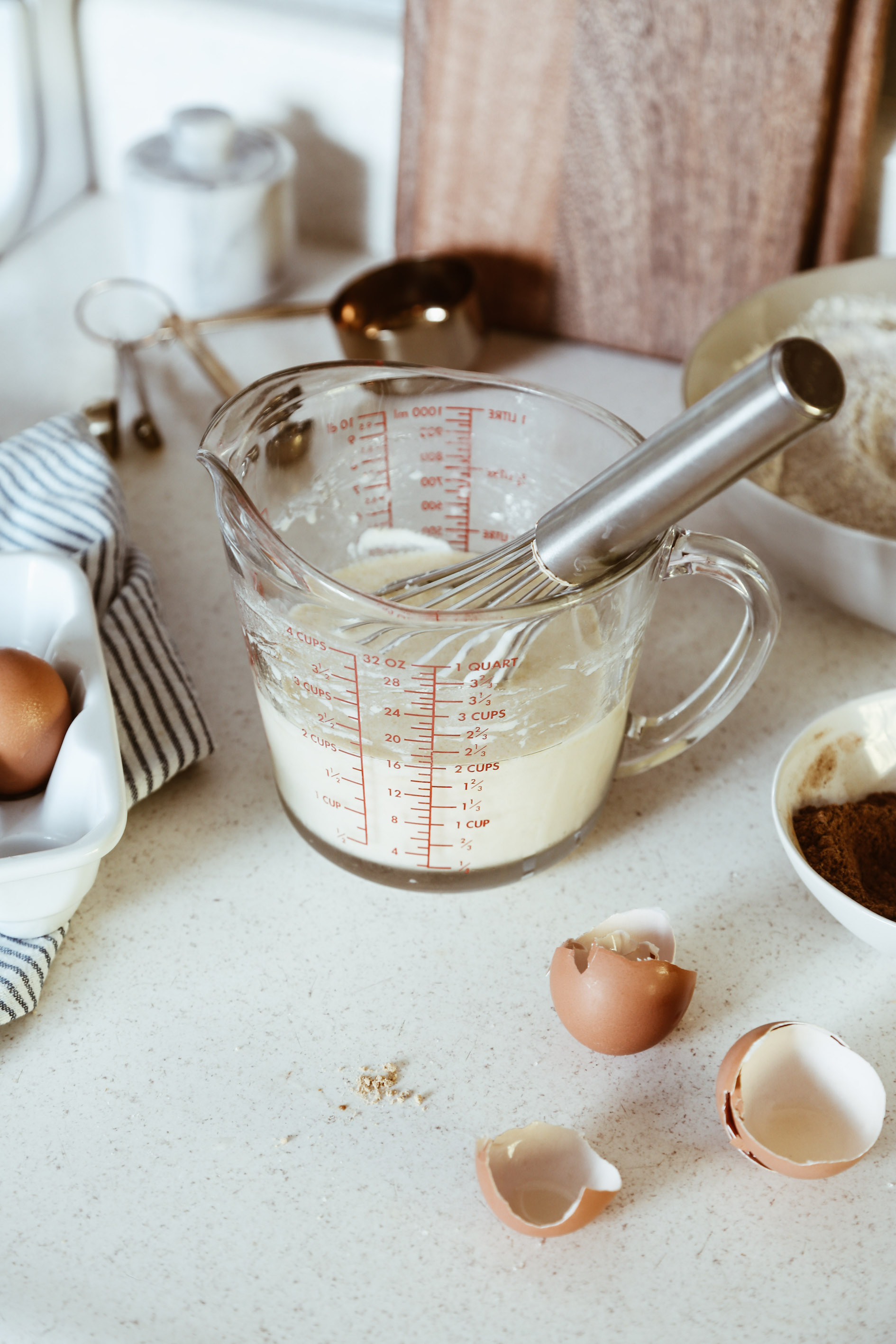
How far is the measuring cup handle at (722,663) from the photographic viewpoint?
1.79 ft

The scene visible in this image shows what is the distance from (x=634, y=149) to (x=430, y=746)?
60cm

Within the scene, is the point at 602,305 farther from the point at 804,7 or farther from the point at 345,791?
the point at 345,791

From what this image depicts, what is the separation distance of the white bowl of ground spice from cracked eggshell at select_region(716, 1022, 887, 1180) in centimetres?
6

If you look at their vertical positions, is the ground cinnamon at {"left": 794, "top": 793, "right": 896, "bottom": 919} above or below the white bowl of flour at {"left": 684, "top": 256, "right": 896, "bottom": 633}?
below

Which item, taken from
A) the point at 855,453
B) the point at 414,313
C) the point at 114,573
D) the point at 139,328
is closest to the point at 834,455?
the point at 855,453

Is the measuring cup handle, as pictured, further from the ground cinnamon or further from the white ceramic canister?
the white ceramic canister

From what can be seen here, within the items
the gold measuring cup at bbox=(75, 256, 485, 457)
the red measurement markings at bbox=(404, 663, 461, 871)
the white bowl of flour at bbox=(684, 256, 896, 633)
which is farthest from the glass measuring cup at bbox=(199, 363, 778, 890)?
the gold measuring cup at bbox=(75, 256, 485, 457)

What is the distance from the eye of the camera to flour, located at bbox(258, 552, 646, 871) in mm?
520

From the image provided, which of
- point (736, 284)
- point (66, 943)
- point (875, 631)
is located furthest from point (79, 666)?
point (736, 284)

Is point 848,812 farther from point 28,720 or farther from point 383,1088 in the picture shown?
point 28,720

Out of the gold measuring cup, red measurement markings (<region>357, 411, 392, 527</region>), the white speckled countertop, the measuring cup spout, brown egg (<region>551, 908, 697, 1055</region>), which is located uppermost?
the measuring cup spout

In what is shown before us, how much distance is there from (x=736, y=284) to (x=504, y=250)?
0.19m

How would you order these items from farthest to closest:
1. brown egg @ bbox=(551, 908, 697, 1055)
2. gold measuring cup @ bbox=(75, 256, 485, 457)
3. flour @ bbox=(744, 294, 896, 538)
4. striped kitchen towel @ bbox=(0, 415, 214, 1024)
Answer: gold measuring cup @ bbox=(75, 256, 485, 457) < flour @ bbox=(744, 294, 896, 538) < striped kitchen towel @ bbox=(0, 415, 214, 1024) < brown egg @ bbox=(551, 908, 697, 1055)

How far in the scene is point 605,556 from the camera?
1.66 feet
